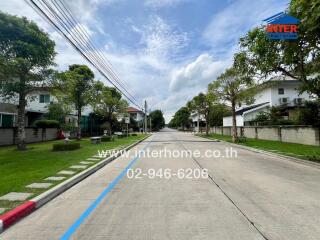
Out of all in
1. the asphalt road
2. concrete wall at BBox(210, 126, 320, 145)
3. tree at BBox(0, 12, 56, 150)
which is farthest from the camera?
concrete wall at BBox(210, 126, 320, 145)

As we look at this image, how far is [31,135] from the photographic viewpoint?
2523cm

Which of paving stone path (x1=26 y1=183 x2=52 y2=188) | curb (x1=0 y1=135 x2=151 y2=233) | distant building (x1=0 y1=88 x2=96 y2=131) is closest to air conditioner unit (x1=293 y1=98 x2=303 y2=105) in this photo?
distant building (x1=0 y1=88 x2=96 y2=131)

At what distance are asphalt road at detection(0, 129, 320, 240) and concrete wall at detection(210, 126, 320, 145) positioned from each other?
1463 centimetres

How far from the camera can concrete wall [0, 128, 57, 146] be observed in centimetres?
2130

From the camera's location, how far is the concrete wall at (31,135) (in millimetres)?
21297

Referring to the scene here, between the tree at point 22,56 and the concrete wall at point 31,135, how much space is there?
562cm

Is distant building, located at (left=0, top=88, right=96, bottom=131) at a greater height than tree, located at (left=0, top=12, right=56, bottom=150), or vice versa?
tree, located at (left=0, top=12, right=56, bottom=150)

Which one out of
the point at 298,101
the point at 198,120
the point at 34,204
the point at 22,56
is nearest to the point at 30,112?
the point at 22,56

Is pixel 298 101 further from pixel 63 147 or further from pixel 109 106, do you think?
pixel 63 147

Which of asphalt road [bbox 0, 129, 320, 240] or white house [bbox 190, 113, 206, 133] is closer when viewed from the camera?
asphalt road [bbox 0, 129, 320, 240]

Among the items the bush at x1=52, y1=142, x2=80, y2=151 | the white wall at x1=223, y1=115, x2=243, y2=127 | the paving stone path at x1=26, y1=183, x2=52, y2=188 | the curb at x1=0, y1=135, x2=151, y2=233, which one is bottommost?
the curb at x1=0, y1=135, x2=151, y2=233

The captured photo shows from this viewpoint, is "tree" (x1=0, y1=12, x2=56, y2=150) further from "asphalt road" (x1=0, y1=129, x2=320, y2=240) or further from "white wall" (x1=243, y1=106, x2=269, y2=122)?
"white wall" (x1=243, y1=106, x2=269, y2=122)

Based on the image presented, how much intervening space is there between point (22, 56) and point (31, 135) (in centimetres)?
1144

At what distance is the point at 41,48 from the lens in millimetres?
16594
